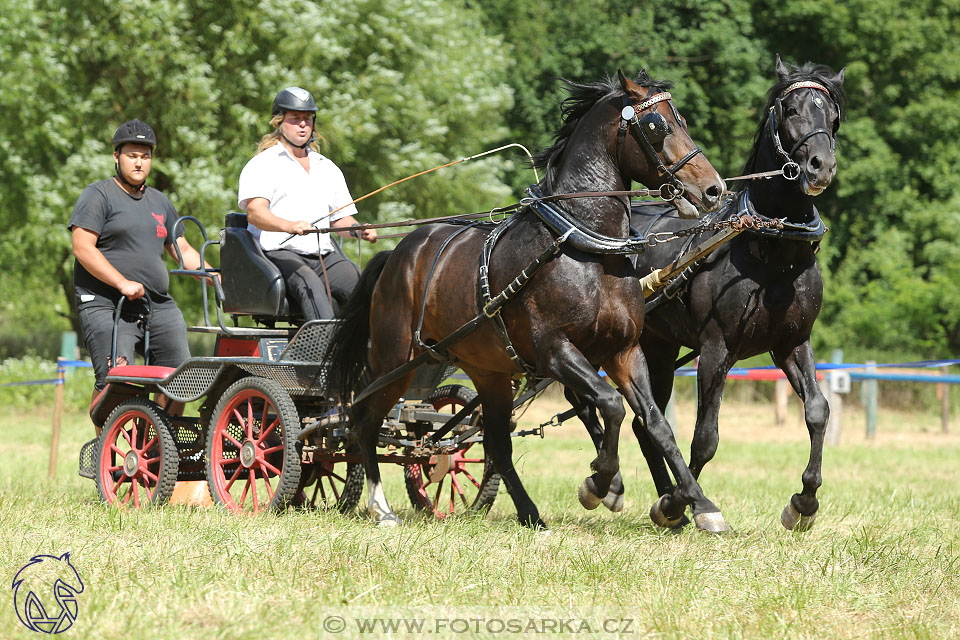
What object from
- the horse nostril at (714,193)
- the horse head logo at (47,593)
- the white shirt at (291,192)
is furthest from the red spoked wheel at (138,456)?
the horse nostril at (714,193)

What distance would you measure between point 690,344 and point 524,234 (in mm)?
1277

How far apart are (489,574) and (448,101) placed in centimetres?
1617

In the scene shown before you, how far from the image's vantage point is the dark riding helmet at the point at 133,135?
699cm

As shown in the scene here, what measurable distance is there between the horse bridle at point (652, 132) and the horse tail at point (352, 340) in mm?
1764

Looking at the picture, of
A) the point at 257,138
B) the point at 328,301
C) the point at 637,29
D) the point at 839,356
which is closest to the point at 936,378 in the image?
the point at 839,356

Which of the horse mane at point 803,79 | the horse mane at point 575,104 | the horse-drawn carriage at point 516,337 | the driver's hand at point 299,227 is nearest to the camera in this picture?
the horse-drawn carriage at point 516,337

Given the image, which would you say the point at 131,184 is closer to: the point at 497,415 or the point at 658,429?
the point at 497,415

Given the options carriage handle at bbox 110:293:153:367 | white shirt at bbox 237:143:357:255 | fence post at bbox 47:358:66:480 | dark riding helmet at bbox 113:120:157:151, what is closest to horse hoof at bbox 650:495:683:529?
white shirt at bbox 237:143:357:255

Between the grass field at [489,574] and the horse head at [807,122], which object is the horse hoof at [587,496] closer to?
the grass field at [489,574]

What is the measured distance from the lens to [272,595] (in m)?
3.96

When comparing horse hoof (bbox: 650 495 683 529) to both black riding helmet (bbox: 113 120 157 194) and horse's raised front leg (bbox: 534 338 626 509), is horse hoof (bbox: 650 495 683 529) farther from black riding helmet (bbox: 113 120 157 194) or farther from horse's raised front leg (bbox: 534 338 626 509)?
black riding helmet (bbox: 113 120 157 194)

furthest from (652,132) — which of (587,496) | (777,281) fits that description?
(587,496)

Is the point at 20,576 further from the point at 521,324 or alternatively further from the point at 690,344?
the point at 690,344

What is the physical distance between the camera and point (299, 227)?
21.8 ft
